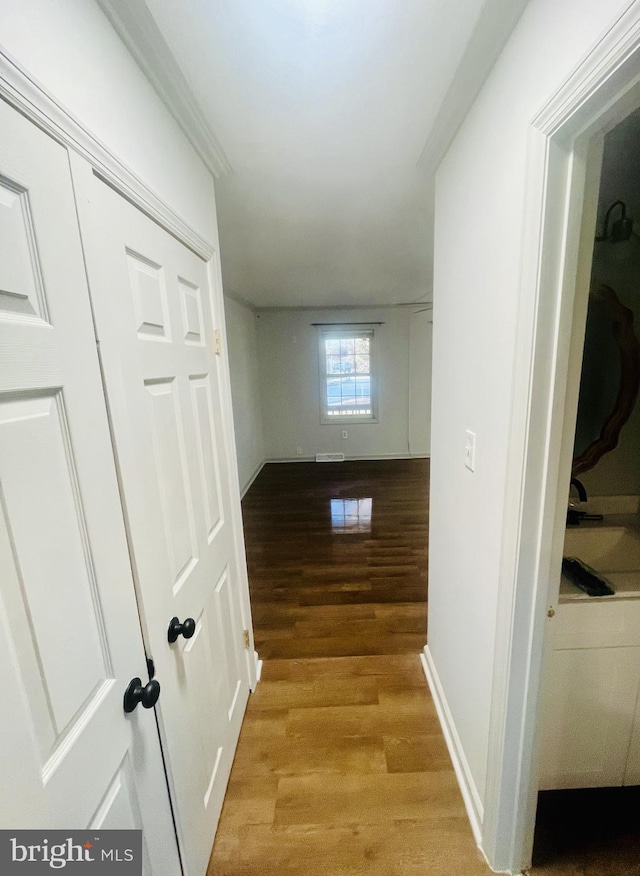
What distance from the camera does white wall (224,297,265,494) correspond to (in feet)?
13.2

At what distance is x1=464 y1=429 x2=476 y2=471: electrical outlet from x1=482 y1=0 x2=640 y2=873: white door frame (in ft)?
0.80

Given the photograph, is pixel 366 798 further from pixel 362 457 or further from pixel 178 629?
pixel 362 457

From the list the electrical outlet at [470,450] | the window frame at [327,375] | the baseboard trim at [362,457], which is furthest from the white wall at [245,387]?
the electrical outlet at [470,450]

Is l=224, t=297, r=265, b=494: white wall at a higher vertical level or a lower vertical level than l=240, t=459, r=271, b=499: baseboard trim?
higher

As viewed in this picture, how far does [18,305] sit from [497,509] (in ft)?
3.76

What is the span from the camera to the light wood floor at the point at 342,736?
1.10 meters

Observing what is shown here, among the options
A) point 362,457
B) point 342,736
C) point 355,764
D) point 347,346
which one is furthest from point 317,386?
point 355,764

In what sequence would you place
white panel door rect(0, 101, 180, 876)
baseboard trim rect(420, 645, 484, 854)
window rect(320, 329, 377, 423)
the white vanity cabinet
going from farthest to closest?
window rect(320, 329, 377, 423) < baseboard trim rect(420, 645, 484, 854) < the white vanity cabinet < white panel door rect(0, 101, 180, 876)

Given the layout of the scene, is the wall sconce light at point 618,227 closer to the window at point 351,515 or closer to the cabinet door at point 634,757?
the cabinet door at point 634,757

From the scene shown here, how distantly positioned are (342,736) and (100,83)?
2.26 m

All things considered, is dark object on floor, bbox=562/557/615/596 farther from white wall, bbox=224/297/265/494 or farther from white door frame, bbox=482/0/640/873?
white wall, bbox=224/297/265/494

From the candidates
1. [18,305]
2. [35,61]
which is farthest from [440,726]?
[35,61]

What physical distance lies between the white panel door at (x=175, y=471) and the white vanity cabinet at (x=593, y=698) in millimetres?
1139

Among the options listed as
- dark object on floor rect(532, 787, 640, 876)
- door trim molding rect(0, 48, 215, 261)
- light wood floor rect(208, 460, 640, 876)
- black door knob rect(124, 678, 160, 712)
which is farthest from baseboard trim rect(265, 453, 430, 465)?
black door knob rect(124, 678, 160, 712)
